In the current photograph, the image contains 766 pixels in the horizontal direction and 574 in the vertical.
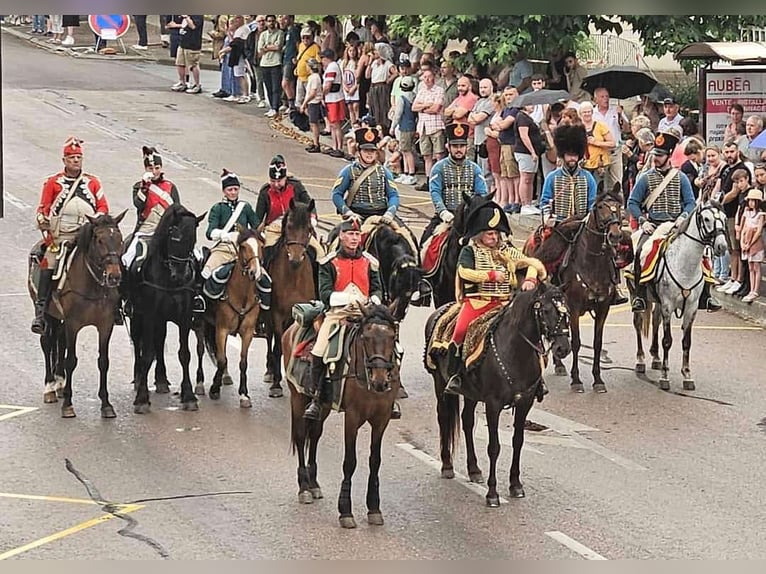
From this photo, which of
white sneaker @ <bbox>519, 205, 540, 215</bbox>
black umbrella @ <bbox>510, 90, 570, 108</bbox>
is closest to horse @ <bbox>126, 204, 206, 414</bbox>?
black umbrella @ <bbox>510, 90, 570, 108</bbox>

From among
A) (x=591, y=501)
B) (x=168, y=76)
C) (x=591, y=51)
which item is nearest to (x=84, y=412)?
(x=591, y=501)

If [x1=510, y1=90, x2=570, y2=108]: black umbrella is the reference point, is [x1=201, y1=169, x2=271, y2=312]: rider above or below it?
below

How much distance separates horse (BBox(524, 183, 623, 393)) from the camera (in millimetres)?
17406

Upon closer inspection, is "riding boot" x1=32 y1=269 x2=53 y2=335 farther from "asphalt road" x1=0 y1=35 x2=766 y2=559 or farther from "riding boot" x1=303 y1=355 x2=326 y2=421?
"riding boot" x1=303 y1=355 x2=326 y2=421

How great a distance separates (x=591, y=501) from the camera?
1365cm

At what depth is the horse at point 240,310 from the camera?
16.7 metres

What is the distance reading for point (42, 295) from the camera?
55.6 ft

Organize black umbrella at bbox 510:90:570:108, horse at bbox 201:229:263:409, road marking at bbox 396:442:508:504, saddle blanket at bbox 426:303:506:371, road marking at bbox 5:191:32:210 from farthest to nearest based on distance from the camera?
road marking at bbox 5:191:32:210 < black umbrella at bbox 510:90:570:108 < horse at bbox 201:229:263:409 < road marking at bbox 396:442:508:504 < saddle blanket at bbox 426:303:506:371

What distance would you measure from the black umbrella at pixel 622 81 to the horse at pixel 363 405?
14016 mm

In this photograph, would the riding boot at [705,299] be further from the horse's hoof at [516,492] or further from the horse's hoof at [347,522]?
the horse's hoof at [347,522]

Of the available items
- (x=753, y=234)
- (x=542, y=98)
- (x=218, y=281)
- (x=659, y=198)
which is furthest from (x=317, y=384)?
(x=542, y=98)

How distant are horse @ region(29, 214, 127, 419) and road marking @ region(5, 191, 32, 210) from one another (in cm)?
1086

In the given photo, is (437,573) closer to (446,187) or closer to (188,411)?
(188,411)

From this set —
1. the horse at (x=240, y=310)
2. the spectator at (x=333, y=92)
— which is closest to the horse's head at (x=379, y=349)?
the horse at (x=240, y=310)
